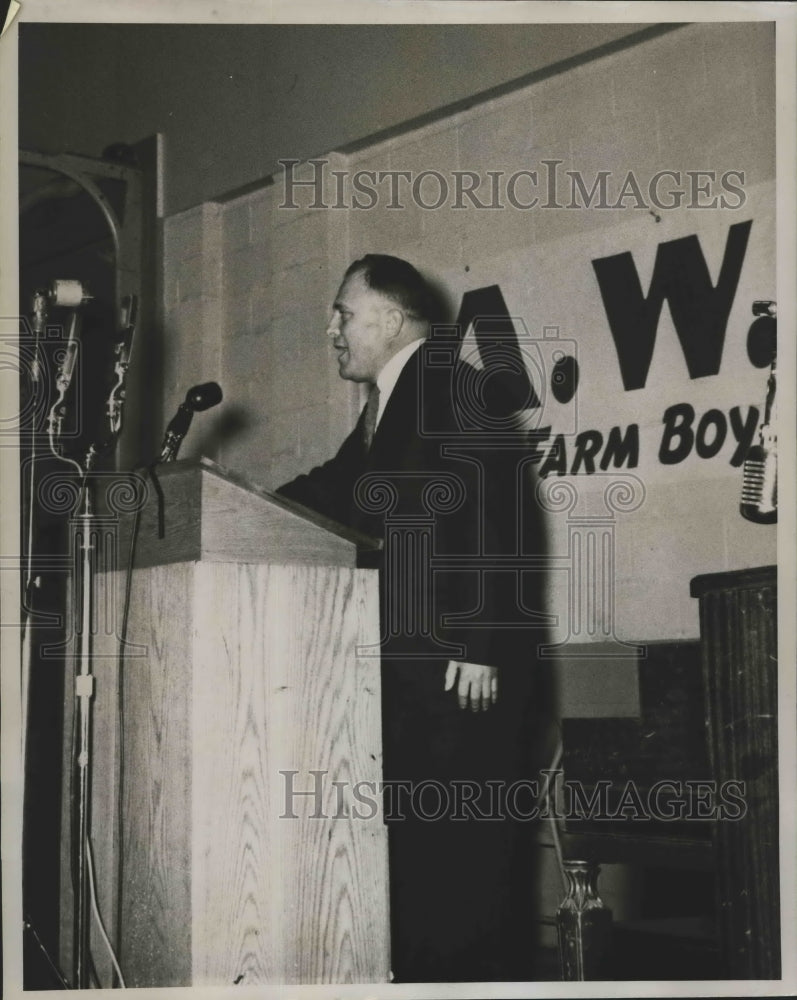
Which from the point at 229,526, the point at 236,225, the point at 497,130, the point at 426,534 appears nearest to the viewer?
the point at 229,526

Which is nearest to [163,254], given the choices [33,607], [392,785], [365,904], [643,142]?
[33,607]

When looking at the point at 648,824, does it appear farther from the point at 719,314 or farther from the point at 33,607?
the point at 33,607

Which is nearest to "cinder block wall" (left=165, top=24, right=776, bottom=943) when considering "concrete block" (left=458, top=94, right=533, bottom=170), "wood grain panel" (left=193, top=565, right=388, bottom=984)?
"concrete block" (left=458, top=94, right=533, bottom=170)

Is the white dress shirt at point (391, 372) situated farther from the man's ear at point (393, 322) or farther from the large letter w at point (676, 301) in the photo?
the large letter w at point (676, 301)

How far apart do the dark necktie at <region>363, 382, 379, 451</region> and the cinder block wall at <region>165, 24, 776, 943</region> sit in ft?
0.16

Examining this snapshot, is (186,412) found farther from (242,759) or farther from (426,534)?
(242,759)

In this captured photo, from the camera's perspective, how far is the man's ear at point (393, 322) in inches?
118

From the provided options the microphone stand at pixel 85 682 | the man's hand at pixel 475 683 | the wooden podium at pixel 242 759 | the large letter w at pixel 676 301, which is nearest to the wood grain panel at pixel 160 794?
the wooden podium at pixel 242 759

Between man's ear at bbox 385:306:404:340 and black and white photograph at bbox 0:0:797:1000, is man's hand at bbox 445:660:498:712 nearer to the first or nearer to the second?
black and white photograph at bbox 0:0:797:1000

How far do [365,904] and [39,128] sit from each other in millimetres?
1890

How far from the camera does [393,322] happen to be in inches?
118

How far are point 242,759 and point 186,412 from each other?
85 centimetres

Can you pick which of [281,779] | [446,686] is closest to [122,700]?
[281,779]

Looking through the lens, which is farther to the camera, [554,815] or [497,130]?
[497,130]
